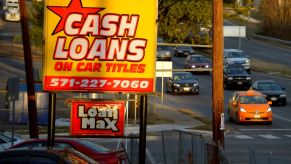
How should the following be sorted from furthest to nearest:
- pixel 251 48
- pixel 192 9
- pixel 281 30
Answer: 1. pixel 281 30
2. pixel 251 48
3. pixel 192 9

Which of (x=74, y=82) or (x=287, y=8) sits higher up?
(x=287, y=8)

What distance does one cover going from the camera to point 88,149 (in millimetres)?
18031

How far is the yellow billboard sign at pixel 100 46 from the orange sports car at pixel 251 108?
2472 centimetres

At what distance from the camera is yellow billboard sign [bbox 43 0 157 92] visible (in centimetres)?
1538

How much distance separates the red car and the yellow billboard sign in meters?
2.46

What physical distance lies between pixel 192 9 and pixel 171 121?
5.74m

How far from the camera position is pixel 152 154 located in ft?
93.8

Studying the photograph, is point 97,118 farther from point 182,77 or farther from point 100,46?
point 182,77

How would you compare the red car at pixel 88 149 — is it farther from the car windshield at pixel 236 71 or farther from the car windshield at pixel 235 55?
the car windshield at pixel 235 55

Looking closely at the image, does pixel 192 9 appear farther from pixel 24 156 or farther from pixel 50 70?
pixel 24 156

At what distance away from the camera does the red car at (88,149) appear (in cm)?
1752

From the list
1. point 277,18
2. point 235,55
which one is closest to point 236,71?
point 235,55

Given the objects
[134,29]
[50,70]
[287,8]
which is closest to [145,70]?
[134,29]

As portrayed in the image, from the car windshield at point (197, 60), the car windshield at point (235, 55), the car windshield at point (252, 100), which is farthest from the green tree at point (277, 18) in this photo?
the car windshield at point (252, 100)
